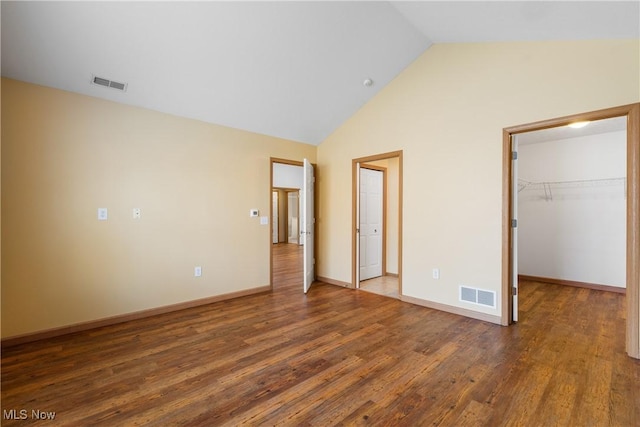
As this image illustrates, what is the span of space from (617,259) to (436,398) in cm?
471

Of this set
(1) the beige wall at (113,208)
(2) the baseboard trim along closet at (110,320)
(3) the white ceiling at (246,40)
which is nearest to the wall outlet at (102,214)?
(1) the beige wall at (113,208)

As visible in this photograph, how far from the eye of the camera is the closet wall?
456 centimetres

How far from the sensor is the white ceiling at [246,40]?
2355 millimetres

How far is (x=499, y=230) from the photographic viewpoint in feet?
10.5

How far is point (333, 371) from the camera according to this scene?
7.43 feet

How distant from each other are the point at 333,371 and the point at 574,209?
5150 millimetres

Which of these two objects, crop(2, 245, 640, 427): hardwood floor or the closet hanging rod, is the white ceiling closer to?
crop(2, 245, 640, 427): hardwood floor

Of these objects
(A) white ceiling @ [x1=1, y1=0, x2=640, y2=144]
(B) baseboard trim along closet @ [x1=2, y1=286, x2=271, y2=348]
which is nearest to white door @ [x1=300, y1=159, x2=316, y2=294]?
(B) baseboard trim along closet @ [x1=2, y1=286, x2=271, y2=348]

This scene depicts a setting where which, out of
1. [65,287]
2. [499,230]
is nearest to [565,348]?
[499,230]

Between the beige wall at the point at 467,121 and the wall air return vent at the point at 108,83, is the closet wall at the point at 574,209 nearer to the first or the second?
the beige wall at the point at 467,121

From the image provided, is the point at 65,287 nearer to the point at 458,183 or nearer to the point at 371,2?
the point at 371,2

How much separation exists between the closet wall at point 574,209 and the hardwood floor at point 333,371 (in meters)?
1.58

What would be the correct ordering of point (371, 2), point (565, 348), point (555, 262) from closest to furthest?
point (565, 348)
point (371, 2)
point (555, 262)

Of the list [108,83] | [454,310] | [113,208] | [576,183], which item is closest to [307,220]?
[454,310]
